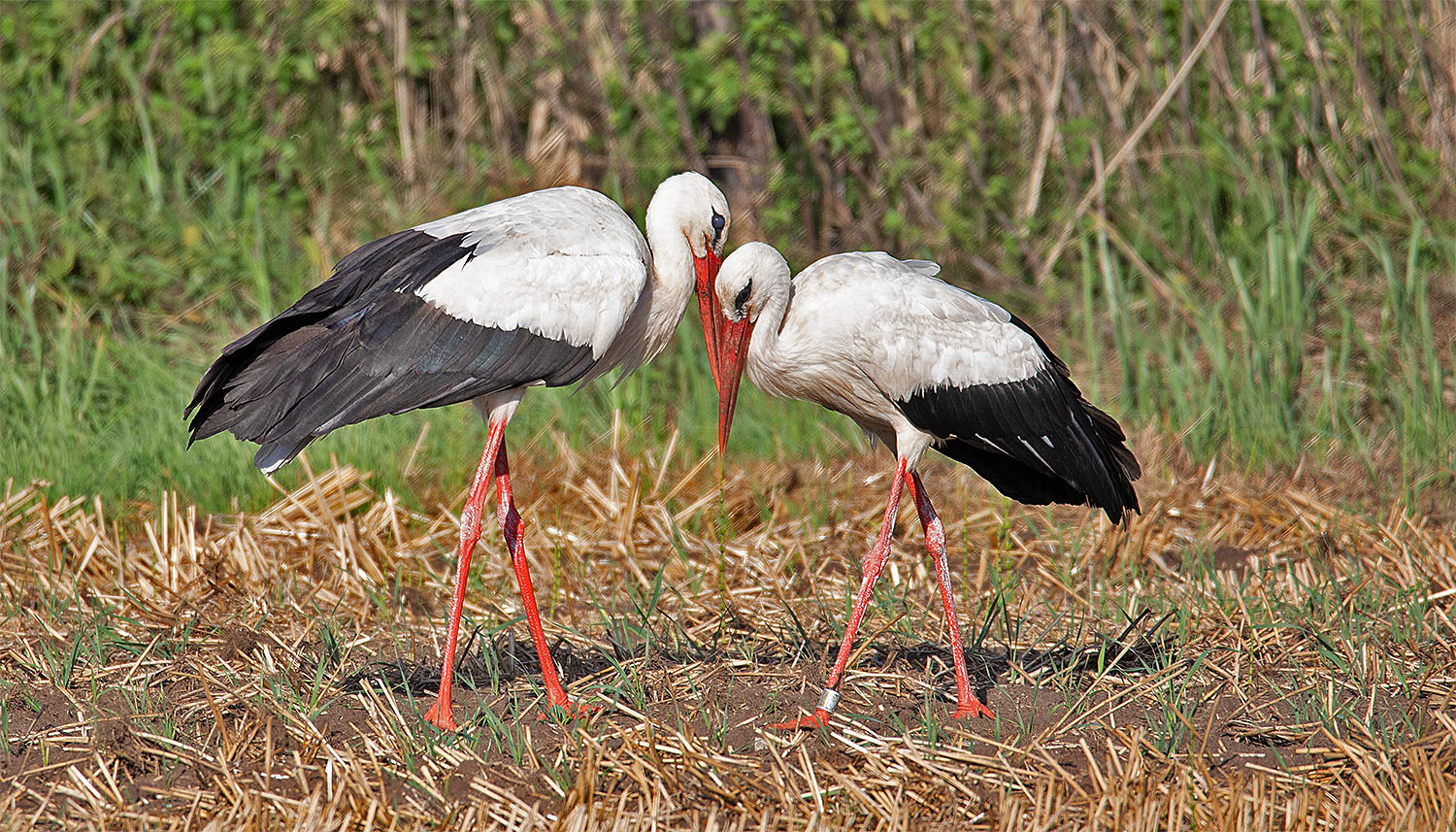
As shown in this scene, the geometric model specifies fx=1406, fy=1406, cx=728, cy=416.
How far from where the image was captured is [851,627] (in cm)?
361

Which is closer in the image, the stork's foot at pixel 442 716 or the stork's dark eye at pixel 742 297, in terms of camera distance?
the stork's foot at pixel 442 716

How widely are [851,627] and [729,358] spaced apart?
0.77 meters

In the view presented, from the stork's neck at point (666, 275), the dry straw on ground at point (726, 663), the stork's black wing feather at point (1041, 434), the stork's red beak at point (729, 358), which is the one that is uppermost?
the stork's neck at point (666, 275)

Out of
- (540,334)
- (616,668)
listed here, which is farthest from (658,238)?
(616,668)

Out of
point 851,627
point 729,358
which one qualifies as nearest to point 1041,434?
point 851,627

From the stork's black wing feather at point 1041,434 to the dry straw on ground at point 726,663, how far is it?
1.23ft

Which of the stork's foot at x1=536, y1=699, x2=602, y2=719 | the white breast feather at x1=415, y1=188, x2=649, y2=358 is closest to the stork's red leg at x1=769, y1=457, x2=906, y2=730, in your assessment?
the stork's foot at x1=536, y1=699, x2=602, y2=719

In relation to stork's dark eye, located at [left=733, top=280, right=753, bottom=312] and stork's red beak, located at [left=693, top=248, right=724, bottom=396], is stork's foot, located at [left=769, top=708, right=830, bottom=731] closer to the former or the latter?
stork's red beak, located at [left=693, top=248, right=724, bottom=396]

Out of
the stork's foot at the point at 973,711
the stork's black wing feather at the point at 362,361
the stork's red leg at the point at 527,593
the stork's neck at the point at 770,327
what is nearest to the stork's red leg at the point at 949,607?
the stork's foot at the point at 973,711

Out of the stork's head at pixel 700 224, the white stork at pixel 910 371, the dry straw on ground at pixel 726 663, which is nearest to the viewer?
the dry straw on ground at pixel 726 663

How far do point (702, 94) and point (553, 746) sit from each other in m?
4.01

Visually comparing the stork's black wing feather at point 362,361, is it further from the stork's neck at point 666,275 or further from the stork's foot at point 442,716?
the stork's foot at point 442,716

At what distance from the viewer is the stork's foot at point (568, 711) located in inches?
133

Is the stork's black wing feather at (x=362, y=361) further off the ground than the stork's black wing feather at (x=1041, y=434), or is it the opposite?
the stork's black wing feather at (x=362, y=361)
